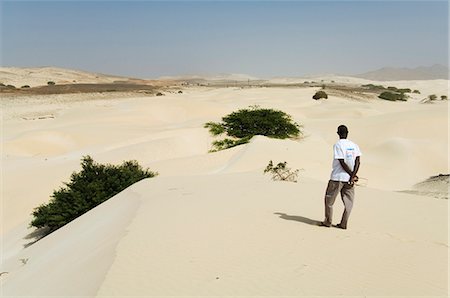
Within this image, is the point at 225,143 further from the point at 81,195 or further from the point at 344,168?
the point at 344,168

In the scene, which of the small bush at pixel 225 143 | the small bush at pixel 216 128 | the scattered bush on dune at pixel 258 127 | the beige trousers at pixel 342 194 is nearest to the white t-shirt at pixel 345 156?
the beige trousers at pixel 342 194

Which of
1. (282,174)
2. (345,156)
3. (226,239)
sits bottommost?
(282,174)

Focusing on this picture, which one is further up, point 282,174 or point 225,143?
point 282,174

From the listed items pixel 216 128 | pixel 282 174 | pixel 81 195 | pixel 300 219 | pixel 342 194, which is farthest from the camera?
pixel 216 128

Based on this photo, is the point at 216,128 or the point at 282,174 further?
the point at 216,128

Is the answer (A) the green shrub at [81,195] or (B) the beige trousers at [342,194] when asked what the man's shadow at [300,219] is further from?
(A) the green shrub at [81,195]

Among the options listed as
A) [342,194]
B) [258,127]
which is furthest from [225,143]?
[342,194]

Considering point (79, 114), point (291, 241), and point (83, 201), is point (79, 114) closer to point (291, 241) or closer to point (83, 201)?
point (83, 201)

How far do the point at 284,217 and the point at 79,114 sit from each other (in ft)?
104

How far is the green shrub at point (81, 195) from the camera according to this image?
36.7 feet

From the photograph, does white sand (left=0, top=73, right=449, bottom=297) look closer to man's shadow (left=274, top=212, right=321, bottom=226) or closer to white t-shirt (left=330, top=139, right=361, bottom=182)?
man's shadow (left=274, top=212, right=321, bottom=226)

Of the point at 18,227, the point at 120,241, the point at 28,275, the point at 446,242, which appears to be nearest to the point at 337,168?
the point at 446,242

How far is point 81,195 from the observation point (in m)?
11.7

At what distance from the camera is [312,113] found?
133 ft
